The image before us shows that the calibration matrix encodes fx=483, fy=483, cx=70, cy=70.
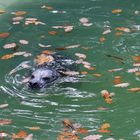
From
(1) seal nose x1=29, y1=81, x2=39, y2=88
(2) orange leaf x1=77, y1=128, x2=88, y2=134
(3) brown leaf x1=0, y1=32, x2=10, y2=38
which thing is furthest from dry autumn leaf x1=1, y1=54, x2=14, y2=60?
(2) orange leaf x1=77, y1=128, x2=88, y2=134

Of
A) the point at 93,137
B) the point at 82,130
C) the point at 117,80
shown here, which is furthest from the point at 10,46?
the point at 93,137

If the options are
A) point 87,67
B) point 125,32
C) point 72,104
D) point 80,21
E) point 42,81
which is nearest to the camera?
point 72,104

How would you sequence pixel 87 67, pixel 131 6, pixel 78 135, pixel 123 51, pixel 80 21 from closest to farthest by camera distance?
pixel 78 135 → pixel 87 67 → pixel 123 51 → pixel 80 21 → pixel 131 6

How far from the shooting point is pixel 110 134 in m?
6.02

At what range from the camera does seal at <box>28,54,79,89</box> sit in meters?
7.15

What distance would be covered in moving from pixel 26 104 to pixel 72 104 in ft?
2.13

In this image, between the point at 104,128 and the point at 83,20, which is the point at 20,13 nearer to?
the point at 83,20

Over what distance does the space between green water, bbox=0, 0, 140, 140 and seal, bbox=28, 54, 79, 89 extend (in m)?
0.15

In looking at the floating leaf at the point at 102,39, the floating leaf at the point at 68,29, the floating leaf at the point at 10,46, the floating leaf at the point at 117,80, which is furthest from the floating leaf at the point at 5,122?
the floating leaf at the point at 68,29

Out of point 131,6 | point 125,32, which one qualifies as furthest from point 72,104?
point 131,6

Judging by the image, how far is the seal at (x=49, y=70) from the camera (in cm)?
715

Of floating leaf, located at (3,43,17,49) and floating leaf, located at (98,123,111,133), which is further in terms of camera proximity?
floating leaf, located at (3,43,17,49)

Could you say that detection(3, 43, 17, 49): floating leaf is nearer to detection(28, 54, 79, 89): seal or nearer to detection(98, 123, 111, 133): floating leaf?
detection(28, 54, 79, 89): seal

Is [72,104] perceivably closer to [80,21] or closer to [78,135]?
[78,135]
